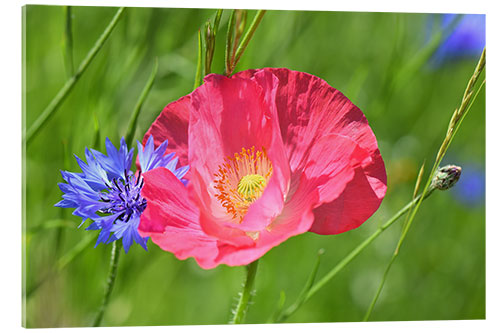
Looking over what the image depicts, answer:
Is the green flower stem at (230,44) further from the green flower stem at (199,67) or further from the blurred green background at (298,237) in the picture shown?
the blurred green background at (298,237)

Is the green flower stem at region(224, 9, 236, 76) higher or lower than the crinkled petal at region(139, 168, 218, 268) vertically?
higher

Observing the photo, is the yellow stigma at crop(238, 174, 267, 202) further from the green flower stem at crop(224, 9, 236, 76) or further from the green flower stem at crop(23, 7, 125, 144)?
the green flower stem at crop(23, 7, 125, 144)

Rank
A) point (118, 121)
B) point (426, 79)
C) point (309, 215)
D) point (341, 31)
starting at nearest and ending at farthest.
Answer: point (309, 215)
point (118, 121)
point (341, 31)
point (426, 79)

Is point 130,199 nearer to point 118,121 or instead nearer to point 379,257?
point 118,121

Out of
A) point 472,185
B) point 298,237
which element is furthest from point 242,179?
point 472,185

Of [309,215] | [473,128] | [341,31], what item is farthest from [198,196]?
[473,128]

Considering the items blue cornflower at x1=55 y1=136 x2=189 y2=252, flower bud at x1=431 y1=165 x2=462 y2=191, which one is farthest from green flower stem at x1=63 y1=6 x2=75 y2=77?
flower bud at x1=431 y1=165 x2=462 y2=191
